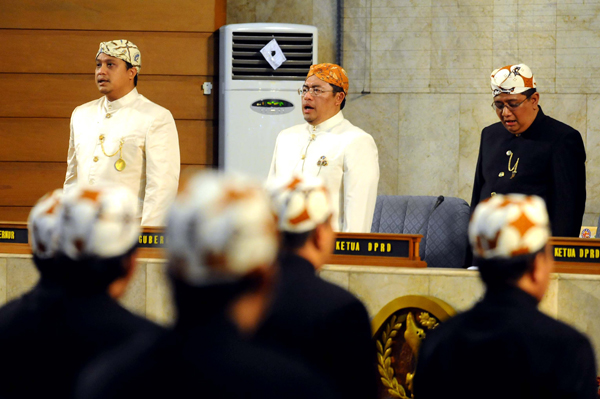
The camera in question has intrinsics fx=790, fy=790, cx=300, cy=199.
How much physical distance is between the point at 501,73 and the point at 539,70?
235cm

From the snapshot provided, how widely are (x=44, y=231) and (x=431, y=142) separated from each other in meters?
4.08

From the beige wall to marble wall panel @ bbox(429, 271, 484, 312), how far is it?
264cm

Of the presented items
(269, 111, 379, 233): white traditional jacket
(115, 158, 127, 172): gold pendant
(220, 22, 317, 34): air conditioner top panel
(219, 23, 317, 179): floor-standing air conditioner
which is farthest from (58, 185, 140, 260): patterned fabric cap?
(220, 22, 317, 34): air conditioner top panel

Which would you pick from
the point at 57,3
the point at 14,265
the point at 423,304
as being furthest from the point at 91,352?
the point at 57,3

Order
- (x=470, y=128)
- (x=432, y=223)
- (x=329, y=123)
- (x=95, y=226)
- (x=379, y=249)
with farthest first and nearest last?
(x=470, y=128), (x=432, y=223), (x=329, y=123), (x=379, y=249), (x=95, y=226)

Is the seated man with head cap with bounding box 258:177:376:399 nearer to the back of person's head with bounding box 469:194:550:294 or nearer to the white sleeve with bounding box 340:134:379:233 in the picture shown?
the back of person's head with bounding box 469:194:550:294

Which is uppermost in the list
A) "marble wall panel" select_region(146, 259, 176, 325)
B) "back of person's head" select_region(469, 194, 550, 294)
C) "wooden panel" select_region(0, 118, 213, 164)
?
"wooden panel" select_region(0, 118, 213, 164)

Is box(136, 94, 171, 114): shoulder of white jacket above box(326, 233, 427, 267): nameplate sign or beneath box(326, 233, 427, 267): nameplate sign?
above

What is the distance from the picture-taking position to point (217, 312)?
904 millimetres

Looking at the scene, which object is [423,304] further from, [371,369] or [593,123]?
[593,123]

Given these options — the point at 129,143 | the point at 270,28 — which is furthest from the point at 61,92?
the point at 129,143

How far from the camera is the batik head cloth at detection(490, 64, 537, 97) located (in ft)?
9.43

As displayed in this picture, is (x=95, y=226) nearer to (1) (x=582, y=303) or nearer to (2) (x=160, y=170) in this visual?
Result: (1) (x=582, y=303)

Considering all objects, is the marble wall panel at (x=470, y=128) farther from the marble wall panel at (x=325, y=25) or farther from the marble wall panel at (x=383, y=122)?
the marble wall panel at (x=325, y=25)
